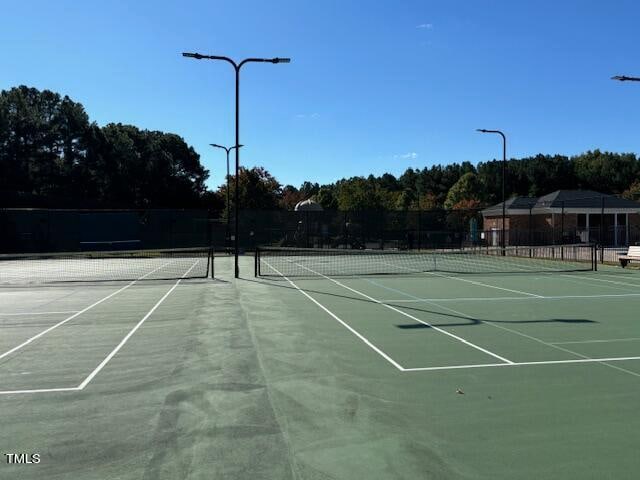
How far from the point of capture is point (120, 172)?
2968 inches

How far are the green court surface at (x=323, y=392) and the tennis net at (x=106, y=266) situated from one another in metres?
11.3

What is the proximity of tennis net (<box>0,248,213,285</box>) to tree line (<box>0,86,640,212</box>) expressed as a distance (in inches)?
816

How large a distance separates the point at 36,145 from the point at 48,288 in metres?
61.5

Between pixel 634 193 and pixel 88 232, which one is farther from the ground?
pixel 634 193

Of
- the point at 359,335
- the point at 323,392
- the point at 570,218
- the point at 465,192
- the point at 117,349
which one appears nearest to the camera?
the point at 323,392

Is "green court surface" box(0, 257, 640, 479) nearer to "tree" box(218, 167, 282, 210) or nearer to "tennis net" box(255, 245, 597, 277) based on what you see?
"tennis net" box(255, 245, 597, 277)

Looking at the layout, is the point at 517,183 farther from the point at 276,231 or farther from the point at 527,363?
the point at 527,363

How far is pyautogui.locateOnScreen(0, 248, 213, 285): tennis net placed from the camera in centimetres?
2409

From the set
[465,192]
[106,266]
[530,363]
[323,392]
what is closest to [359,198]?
[465,192]

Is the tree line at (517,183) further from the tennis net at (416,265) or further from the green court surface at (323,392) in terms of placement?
the green court surface at (323,392)

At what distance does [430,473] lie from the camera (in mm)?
4262

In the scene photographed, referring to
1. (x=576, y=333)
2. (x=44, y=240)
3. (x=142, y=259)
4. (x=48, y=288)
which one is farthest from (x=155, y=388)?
(x=44, y=240)

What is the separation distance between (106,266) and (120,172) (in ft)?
153

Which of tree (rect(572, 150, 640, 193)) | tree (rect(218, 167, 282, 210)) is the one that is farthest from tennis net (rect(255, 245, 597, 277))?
tree (rect(572, 150, 640, 193))
